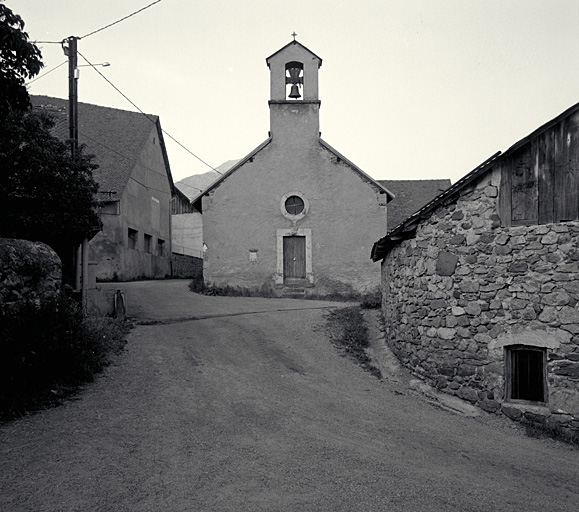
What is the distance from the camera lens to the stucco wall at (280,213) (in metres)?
19.4

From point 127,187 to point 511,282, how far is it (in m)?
18.3

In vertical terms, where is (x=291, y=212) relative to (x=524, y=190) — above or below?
above

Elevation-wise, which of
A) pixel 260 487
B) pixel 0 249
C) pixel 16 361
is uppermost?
pixel 0 249

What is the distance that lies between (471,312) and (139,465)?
592 centimetres

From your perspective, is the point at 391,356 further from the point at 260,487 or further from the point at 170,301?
the point at 170,301

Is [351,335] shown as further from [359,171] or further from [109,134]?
[109,134]

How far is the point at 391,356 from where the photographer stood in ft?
35.8

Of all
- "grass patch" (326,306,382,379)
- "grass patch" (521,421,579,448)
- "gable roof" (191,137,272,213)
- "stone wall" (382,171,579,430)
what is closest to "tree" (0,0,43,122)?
"stone wall" (382,171,579,430)

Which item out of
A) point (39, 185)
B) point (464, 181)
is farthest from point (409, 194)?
point (39, 185)

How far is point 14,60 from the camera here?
6266 mm

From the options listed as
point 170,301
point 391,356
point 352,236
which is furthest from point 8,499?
point 352,236

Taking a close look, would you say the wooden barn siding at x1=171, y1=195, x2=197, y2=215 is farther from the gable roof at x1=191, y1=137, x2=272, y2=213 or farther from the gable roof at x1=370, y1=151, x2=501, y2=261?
the gable roof at x1=370, y1=151, x2=501, y2=261

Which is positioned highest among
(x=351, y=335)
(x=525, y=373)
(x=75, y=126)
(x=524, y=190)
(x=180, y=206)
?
(x=180, y=206)

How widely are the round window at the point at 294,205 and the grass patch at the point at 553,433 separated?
12.6 m
